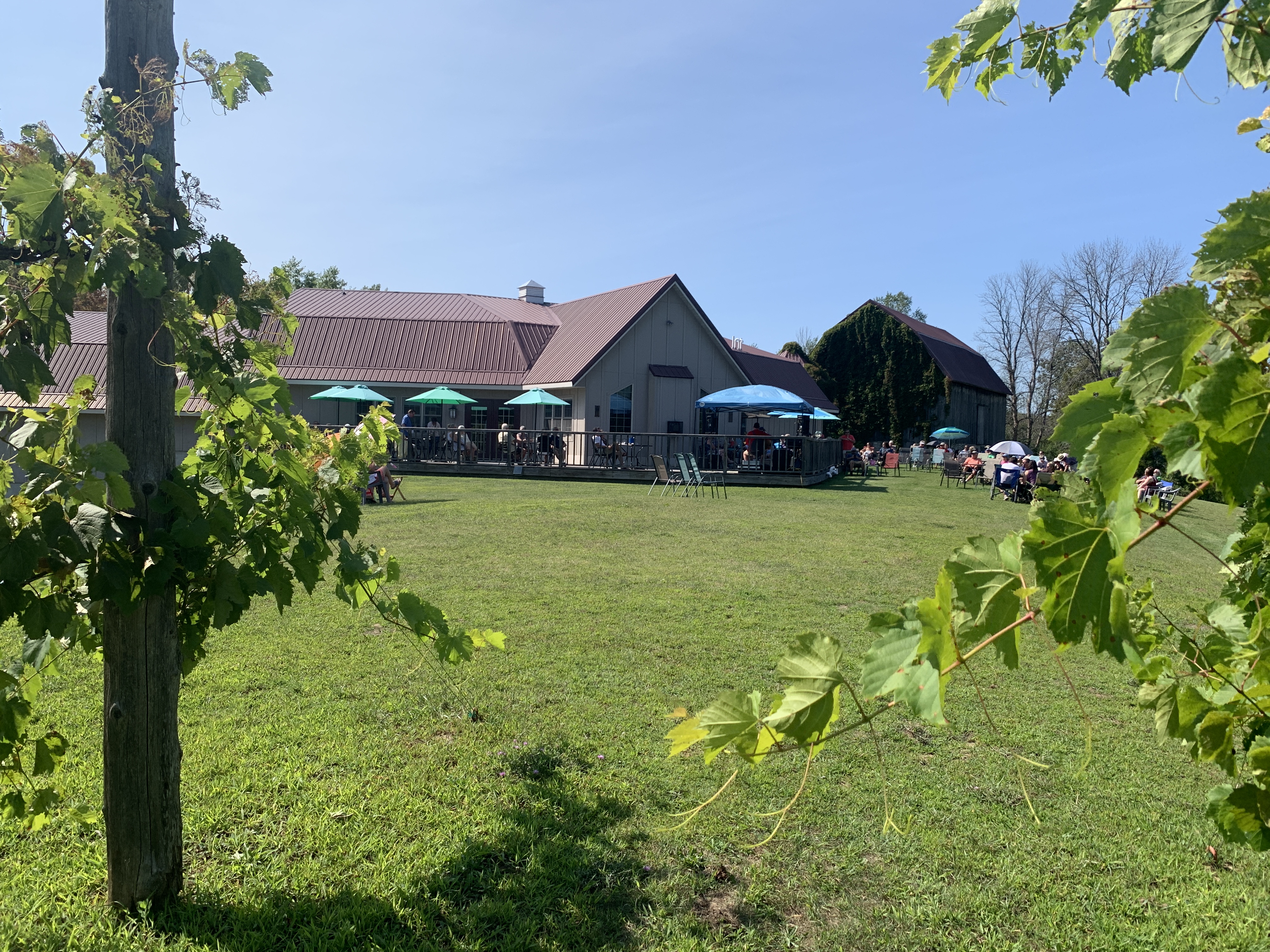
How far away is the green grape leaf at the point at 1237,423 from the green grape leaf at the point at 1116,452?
7 cm

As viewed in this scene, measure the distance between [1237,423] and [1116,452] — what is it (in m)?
0.12

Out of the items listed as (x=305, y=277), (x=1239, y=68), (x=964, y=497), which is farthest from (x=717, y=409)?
(x=305, y=277)

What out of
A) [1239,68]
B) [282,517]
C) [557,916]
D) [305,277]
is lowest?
[557,916]

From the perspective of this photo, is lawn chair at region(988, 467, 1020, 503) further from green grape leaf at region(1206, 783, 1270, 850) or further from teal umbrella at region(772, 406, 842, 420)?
green grape leaf at region(1206, 783, 1270, 850)

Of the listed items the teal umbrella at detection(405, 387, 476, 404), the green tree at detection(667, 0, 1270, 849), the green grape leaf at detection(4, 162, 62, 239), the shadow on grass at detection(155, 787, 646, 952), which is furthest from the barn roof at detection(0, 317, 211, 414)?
the green tree at detection(667, 0, 1270, 849)

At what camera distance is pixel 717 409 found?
30.7 meters

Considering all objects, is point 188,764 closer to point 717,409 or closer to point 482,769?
point 482,769

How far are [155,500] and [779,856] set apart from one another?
2818mm

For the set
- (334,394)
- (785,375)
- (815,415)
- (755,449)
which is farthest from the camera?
(785,375)

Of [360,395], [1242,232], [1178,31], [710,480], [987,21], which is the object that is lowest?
[710,480]

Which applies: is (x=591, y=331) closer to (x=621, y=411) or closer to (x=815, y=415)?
(x=621, y=411)

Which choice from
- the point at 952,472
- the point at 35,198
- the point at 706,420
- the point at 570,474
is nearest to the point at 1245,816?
the point at 35,198

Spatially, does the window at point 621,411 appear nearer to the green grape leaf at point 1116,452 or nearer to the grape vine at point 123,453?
the grape vine at point 123,453

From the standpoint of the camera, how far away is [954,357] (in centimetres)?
5162
